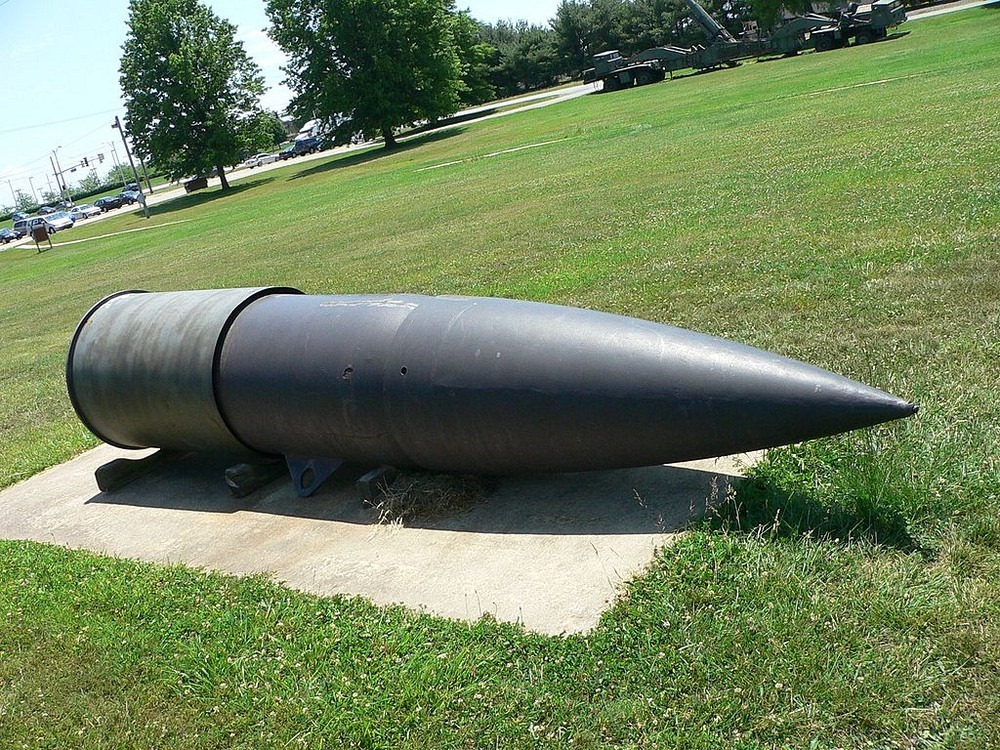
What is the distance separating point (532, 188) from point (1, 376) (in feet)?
33.5

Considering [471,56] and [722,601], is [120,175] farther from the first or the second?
[722,601]

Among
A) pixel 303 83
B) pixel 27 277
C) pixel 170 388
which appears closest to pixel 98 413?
pixel 170 388

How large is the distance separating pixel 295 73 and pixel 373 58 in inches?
244

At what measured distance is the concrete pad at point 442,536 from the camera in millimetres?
3824

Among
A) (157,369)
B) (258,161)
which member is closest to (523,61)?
(258,161)

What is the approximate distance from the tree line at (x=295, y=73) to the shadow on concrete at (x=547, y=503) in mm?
48067

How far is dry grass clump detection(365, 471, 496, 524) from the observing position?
4730 millimetres

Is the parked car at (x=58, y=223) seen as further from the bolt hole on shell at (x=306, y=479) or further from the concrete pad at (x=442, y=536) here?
Answer: the bolt hole on shell at (x=306, y=479)

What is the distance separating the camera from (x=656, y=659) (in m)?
3.17

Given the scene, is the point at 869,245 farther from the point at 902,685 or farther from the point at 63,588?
the point at 63,588

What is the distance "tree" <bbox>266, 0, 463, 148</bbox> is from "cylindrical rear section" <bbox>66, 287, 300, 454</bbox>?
47.1 m

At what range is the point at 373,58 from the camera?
167 ft

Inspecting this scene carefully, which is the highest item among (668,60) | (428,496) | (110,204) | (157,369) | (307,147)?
(307,147)

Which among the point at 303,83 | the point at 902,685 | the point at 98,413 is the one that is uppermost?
the point at 303,83
